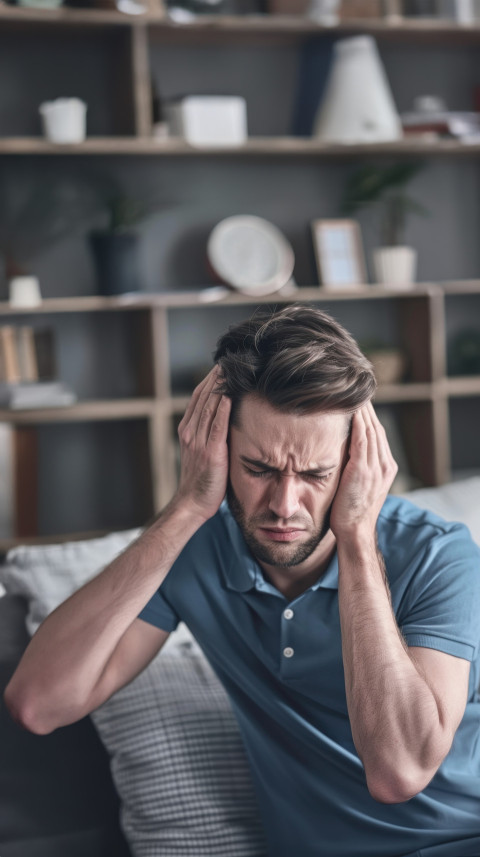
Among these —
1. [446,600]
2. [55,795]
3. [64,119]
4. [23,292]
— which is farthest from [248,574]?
[64,119]

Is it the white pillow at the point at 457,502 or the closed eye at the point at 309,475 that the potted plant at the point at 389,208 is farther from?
the closed eye at the point at 309,475

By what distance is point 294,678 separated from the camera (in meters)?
1.36

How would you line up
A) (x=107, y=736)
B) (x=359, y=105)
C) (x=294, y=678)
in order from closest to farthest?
(x=294, y=678), (x=107, y=736), (x=359, y=105)

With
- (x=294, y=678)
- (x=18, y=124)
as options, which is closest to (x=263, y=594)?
(x=294, y=678)

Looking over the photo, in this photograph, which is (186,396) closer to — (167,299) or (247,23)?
(167,299)

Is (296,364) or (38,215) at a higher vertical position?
(38,215)

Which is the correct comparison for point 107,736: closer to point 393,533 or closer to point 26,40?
point 393,533

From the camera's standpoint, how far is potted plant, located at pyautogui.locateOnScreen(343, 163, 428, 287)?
3340 millimetres

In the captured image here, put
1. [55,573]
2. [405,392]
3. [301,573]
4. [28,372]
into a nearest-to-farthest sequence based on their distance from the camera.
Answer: [301,573]
[55,573]
[28,372]
[405,392]

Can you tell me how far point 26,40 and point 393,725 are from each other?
2.70 meters

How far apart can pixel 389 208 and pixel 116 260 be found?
1.04m

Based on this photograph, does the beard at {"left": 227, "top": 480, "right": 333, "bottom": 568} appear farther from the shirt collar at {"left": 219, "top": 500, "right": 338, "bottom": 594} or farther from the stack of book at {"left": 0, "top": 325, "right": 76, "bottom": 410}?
the stack of book at {"left": 0, "top": 325, "right": 76, "bottom": 410}

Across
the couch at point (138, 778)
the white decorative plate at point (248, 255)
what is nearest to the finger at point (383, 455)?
the couch at point (138, 778)

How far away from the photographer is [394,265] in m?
3.38
